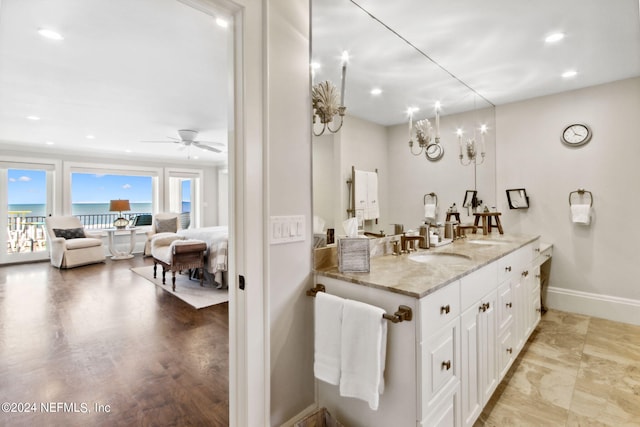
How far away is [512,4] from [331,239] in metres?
1.84

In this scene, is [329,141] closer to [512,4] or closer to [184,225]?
[512,4]

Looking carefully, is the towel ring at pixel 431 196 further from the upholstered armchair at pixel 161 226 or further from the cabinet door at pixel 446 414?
the upholstered armchair at pixel 161 226

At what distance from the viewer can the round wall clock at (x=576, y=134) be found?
3152 millimetres

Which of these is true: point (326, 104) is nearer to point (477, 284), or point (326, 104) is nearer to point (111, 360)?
point (477, 284)

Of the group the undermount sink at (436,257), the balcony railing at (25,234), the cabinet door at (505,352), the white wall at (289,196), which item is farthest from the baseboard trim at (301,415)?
the balcony railing at (25,234)

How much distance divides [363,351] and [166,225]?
24.1 ft

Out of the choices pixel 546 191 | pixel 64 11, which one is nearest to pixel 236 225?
pixel 64 11

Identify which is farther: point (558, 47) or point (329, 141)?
point (558, 47)

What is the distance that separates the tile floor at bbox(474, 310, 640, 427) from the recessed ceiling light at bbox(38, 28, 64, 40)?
388 centimetres

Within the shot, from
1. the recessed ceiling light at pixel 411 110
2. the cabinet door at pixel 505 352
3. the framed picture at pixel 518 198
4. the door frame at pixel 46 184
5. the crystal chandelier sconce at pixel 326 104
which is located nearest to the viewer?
the crystal chandelier sconce at pixel 326 104

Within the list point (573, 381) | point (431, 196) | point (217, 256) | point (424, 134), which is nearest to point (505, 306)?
point (573, 381)

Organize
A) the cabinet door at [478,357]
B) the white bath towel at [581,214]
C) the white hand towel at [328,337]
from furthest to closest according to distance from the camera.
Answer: the white bath towel at [581,214] < the cabinet door at [478,357] < the white hand towel at [328,337]

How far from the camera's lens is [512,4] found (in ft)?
6.06

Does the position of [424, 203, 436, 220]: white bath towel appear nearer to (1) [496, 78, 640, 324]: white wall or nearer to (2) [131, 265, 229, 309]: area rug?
(1) [496, 78, 640, 324]: white wall
